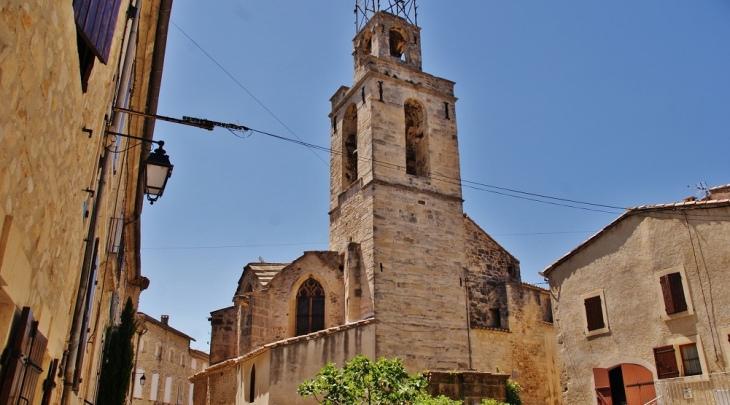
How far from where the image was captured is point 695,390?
12.0m

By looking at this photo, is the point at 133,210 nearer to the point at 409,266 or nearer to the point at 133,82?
the point at 133,82

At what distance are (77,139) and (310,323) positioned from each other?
15745 millimetres

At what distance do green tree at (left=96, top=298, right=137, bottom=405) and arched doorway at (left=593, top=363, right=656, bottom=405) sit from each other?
406 inches

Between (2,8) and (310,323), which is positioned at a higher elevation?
(310,323)

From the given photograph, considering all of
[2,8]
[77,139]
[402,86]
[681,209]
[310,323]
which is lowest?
[2,8]

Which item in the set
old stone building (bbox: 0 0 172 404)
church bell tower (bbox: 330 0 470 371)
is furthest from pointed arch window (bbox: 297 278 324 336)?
old stone building (bbox: 0 0 172 404)

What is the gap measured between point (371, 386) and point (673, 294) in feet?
23.4

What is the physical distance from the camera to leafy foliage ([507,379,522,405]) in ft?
56.9

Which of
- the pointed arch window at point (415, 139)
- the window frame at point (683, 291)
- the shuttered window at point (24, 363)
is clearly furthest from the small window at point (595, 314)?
the shuttered window at point (24, 363)

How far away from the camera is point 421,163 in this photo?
21.4 metres

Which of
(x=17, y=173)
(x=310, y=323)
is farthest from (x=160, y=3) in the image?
(x=310, y=323)

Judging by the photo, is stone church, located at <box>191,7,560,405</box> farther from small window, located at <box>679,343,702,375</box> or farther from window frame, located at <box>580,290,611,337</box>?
small window, located at <box>679,343,702,375</box>

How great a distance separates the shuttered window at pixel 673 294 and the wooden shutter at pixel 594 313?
1.70 metres

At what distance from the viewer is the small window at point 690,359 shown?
484 inches
